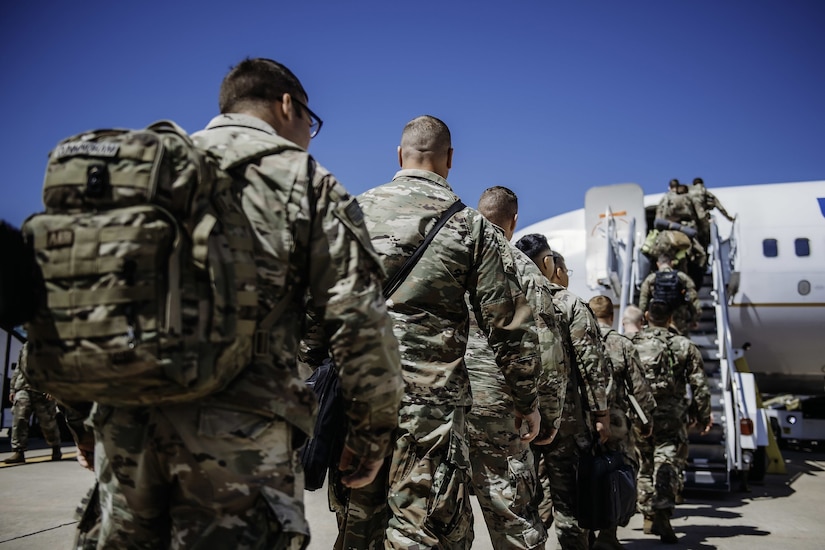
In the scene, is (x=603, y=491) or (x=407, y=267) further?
(x=603, y=491)

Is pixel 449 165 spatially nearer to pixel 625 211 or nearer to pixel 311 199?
pixel 311 199

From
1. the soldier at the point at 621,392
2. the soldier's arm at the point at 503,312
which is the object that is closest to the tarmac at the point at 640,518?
the soldier at the point at 621,392

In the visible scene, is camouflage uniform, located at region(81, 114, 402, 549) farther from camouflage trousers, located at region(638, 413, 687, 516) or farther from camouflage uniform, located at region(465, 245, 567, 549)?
camouflage trousers, located at region(638, 413, 687, 516)

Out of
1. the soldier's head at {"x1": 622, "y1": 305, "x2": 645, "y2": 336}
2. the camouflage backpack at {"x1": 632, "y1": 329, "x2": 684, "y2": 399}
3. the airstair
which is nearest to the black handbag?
the camouflage backpack at {"x1": 632, "y1": 329, "x2": 684, "y2": 399}

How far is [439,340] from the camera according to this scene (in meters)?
3.12

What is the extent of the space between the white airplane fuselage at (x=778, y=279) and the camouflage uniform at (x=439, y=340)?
10.1 m

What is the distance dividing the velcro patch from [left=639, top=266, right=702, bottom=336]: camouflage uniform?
296 inches

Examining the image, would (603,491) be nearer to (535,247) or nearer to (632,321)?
(535,247)

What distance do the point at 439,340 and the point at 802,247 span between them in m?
13.0

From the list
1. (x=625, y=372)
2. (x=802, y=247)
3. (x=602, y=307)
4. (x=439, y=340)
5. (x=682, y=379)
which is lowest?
(x=682, y=379)

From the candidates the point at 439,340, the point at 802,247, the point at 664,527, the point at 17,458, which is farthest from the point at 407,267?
the point at 802,247

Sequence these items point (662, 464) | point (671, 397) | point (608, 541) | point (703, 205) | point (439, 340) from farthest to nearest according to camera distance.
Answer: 1. point (703, 205)
2. point (671, 397)
3. point (662, 464)
4. point (608, 541)
5. point (439, 340)

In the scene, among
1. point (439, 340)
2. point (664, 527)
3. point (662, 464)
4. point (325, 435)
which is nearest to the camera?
point (325, 435)

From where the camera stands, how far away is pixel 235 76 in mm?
2293
